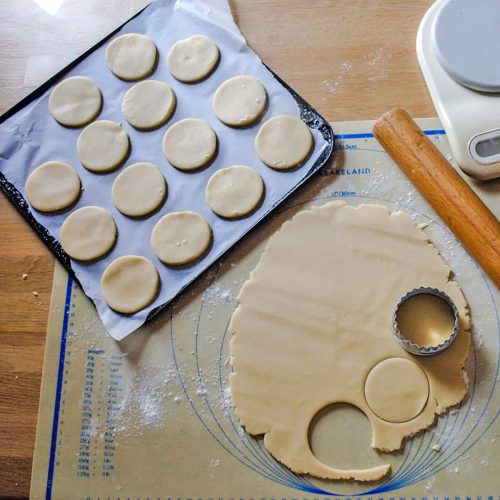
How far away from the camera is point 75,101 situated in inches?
42.5

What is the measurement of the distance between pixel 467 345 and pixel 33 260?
0.70m

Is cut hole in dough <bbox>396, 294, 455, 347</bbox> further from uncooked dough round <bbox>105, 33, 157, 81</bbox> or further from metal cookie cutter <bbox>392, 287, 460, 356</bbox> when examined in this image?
uncooked dough round <bbox>105, 33, 157, 81</bbox>

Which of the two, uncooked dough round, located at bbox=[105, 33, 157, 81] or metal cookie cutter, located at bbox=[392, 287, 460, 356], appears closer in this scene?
metal cookie cutter, located at bbox=[392, 287, 460, 356]

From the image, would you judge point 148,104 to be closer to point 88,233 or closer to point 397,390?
point 88,233

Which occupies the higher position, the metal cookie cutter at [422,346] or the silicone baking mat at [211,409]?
the metal cookie cutter at [422,346]

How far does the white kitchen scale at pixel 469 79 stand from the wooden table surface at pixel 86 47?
6 cm

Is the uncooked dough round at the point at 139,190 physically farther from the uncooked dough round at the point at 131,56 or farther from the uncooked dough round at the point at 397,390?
the uncooked dough round at the point at 397,390

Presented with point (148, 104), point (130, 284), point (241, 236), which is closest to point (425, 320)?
point (241, 236)

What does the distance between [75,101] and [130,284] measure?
1.19 feet

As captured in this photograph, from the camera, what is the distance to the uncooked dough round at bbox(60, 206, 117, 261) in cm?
99

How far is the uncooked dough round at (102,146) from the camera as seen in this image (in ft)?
3.41

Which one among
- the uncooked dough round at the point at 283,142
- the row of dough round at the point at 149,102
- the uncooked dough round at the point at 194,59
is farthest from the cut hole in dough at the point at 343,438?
the uncooked dough round at the point at 194,59

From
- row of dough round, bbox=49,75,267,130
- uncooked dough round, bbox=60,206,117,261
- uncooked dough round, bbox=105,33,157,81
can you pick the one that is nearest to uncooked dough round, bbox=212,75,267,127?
row of dough round, bbox=49,75,267,130

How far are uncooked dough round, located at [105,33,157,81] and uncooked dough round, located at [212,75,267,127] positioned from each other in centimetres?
15
